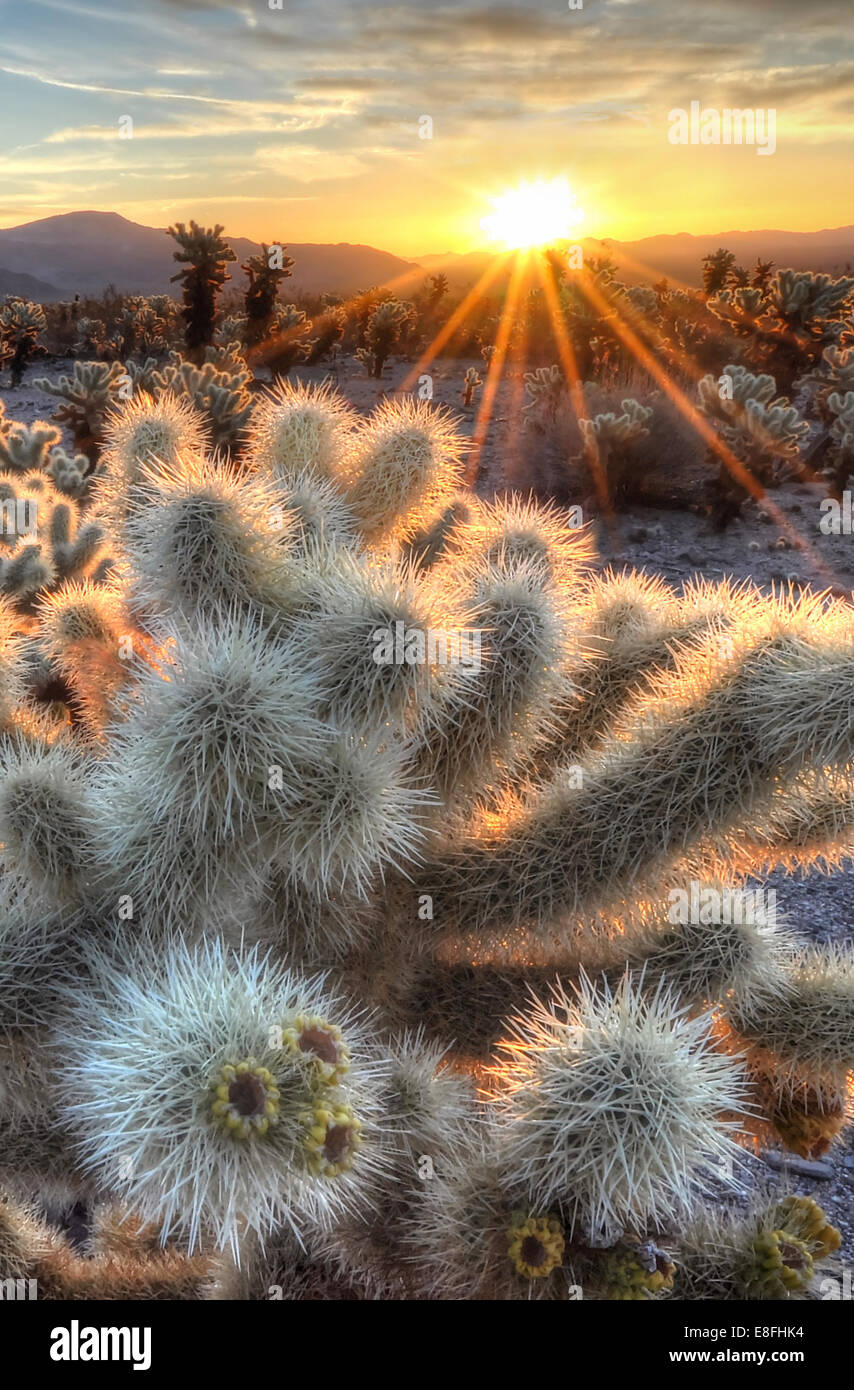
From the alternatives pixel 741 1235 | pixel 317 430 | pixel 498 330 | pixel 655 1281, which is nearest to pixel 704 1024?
pixel 655 1281

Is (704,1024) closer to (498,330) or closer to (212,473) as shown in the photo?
(212,473)

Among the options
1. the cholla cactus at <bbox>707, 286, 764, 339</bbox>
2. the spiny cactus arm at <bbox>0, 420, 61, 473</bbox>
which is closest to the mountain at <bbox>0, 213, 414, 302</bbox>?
the cholla cactus at <bbox>707, 286, 764, 339</bbox>

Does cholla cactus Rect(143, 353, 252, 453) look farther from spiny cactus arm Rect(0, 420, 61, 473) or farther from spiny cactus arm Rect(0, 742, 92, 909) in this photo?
spiny cactus arm Rect(0, 742, 92, 909)

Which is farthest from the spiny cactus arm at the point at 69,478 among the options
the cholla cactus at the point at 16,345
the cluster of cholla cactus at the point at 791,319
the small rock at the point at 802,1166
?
the cholla cactus at the point at 16,345

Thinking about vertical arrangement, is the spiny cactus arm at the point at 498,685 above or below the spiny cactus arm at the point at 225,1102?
above

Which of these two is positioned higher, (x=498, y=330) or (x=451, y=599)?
(x=498, y=330)

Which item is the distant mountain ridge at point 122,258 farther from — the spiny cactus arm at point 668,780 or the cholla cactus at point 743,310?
the spiny cactus arm at point 668,780
